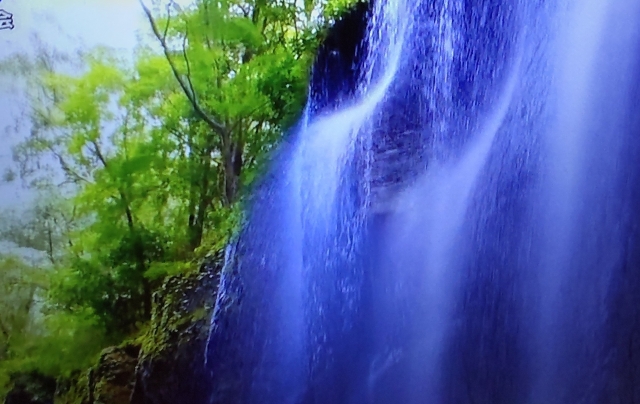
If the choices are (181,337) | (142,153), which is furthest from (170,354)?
(142,153)

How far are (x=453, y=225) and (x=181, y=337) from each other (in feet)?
2.30

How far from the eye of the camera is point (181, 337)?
1.86m

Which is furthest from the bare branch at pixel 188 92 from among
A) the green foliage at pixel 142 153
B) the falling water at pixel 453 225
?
the falling water at pixel 453 225

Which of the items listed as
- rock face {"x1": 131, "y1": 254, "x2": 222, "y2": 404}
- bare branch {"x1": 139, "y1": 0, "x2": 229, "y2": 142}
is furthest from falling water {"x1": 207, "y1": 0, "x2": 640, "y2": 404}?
bare branch {"x1": 139, "y1": 0, "x2": 229, "y2": 142}

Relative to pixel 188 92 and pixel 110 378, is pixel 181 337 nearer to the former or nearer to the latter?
pixel 110 378

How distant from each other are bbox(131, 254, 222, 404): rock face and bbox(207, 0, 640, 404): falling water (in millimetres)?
40

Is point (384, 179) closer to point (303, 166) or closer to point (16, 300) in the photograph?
point (303, 166)

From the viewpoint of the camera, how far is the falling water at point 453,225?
5.52ft

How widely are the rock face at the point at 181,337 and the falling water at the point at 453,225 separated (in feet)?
0.13

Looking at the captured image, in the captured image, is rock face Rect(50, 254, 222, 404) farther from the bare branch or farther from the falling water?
the bare branch

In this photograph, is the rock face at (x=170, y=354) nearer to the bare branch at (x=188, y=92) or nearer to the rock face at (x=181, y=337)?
the rock face at (x=181, y=337)

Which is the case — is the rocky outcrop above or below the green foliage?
below

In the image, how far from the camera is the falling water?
1683 mm

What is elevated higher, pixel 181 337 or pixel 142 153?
pixel 142 153
